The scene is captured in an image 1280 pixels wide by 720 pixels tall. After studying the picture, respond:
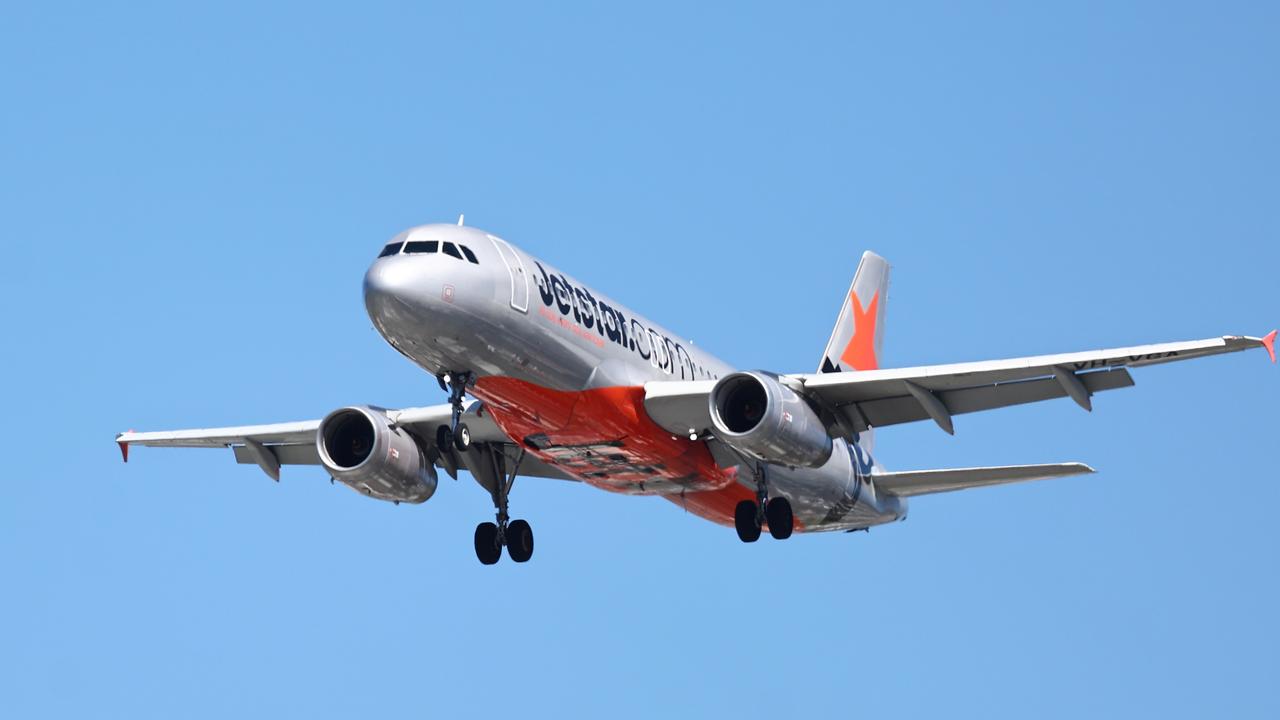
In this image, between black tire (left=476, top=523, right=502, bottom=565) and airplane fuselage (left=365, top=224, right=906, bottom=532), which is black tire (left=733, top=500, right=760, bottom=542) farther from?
black tire (left=476, top=523, right=502, bottom=565)

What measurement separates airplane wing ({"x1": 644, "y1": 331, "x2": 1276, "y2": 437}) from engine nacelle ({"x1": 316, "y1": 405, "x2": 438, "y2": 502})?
20.3 feet

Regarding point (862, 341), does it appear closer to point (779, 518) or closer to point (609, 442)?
point (779, 518)

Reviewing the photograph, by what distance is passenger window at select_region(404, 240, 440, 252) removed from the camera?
104 ft

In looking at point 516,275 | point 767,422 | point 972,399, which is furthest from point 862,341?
point 516,275

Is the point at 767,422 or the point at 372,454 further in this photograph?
the point at 372,454

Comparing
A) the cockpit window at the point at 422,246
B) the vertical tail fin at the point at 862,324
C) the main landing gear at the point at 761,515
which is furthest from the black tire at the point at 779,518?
the cockpit window at the point at 422,246

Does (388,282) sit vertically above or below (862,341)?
below

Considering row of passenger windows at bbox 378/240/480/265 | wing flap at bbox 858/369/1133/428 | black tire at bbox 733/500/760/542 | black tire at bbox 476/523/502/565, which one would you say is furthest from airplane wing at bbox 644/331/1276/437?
black tire at bbox 476/523/502/565

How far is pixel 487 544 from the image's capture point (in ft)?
130

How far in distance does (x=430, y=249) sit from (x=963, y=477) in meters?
14.3

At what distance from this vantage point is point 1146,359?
3262 centimetres

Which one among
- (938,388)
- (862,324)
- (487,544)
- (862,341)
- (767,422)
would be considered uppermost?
(862,324)

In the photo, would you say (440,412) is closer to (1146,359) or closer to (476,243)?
(476,243)

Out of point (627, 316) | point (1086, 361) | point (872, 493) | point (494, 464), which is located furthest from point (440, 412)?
point (1086, 361)
